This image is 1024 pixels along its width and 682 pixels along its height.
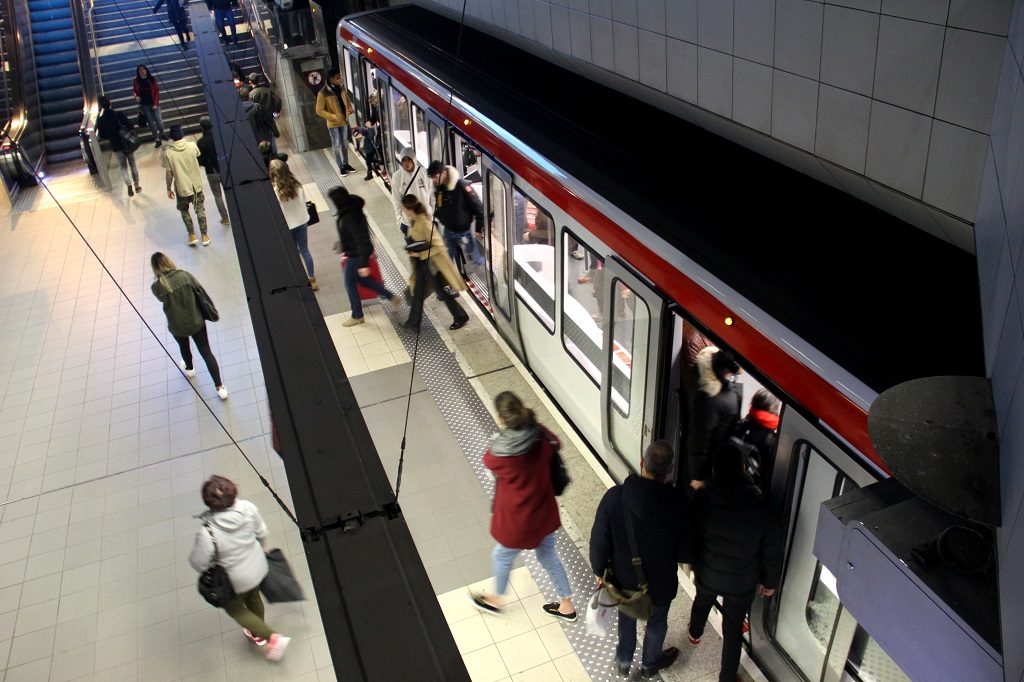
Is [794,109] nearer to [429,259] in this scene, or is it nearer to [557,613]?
[557,613]

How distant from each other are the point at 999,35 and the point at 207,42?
4.17 meters

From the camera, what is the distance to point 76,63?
58.1 feet

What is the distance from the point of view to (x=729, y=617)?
383 centimetres

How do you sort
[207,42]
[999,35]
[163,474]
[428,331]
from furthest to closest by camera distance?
[428,331] → [163,474] → [207,42] → [999,35]

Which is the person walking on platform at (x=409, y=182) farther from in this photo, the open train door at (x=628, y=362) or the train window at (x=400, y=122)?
the open train door at (x=628, y=362)

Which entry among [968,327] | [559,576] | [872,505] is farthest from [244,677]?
[968,327]

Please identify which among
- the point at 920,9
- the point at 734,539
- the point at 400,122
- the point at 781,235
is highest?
the point at 920,9

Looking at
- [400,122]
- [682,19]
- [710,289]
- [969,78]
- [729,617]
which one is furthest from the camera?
[400,122]

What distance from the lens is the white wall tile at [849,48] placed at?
3.91 metres

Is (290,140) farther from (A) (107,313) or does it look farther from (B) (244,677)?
(B) (244,677)

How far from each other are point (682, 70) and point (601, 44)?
1.50 meters

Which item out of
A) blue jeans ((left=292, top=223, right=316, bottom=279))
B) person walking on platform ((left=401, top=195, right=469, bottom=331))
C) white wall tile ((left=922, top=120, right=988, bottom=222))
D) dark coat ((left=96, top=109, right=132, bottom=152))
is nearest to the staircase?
dark coat ((left=96, top=109, right=132, bottom=152))

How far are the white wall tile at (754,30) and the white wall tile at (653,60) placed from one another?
109cm

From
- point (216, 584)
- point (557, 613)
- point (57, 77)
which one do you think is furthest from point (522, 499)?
point (57, 77)
